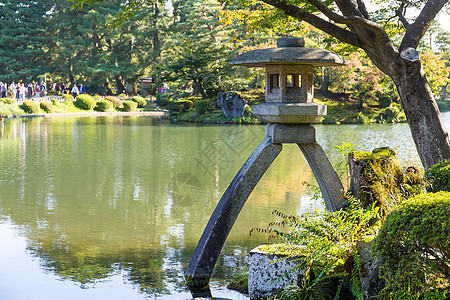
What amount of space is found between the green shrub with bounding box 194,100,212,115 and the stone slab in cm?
2178

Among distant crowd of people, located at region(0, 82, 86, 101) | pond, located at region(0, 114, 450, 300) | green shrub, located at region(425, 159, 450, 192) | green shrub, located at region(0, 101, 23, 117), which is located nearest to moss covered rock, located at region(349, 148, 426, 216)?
green shrub, located at region(425, 159, 450, 192)

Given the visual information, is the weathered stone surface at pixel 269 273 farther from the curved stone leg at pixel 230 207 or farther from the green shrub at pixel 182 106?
the green shrub at pixel 182 106

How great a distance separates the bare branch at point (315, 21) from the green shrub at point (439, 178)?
2637 mm

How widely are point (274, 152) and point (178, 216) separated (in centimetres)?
302

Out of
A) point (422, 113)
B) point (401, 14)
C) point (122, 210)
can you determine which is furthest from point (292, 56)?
point (401, 14)

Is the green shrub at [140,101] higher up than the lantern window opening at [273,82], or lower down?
higher up

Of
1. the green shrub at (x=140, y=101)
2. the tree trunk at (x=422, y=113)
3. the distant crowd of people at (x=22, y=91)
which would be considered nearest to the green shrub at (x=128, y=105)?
the green shrub at (x=140, y=101)

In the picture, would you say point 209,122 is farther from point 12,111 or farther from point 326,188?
point 326,188

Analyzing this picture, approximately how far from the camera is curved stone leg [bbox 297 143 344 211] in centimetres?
435

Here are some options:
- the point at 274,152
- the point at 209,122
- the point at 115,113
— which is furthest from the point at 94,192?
the point at 115,113

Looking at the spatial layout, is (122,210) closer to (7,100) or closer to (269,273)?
(269,273)

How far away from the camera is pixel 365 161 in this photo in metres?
3.98

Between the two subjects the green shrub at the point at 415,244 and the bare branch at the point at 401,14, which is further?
the bare branch at the point at 401,14

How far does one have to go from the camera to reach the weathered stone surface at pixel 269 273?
11.8 ft
